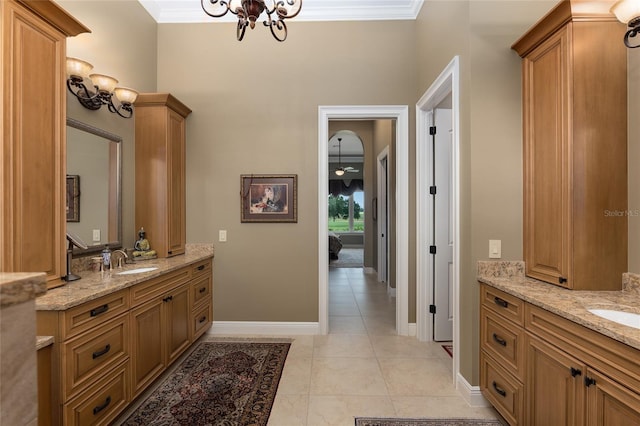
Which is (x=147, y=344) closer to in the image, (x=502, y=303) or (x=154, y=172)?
(x=154, y=172)

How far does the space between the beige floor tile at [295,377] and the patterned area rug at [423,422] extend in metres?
0.52

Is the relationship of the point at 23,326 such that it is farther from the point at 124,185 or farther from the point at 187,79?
the point at 187,79

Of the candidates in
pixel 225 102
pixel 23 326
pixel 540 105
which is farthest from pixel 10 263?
pixel 540 105

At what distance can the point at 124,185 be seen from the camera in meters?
2.86

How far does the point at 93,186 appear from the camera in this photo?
2461 mm

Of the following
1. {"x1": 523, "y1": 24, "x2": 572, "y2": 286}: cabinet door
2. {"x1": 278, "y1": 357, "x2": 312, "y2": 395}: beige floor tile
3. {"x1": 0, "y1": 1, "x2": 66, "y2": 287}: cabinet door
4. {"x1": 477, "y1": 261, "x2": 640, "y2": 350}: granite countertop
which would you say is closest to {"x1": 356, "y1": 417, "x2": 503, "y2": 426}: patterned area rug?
{"x1": 278, "y1": 357, "x2": 312, "y2": 395}: beige floor tile

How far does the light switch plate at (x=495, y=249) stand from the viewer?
2090mm

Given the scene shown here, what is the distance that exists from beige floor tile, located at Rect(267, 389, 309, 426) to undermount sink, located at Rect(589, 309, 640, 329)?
175 centimetres

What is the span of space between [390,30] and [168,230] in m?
3.23

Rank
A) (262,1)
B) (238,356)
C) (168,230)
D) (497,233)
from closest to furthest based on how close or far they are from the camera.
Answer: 1. (262,1)
2. (497,233)
3. (238,356)
4. (168,230)

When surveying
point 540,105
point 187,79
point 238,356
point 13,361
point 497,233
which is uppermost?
point 187,79

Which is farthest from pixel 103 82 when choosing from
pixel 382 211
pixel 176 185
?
pixel 382 211

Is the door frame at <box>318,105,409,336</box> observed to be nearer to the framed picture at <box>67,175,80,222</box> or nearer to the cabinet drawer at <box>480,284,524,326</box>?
the cabinet drawer at <box>480,284,524,326</box>

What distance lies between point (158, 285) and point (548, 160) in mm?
2882
